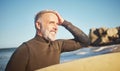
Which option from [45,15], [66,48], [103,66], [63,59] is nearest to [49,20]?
[45,15]

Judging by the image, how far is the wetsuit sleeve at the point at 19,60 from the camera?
3.90 ft

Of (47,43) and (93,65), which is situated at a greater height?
(47,43)

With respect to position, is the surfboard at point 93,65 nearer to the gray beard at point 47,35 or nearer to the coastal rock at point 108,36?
the gray beard at point 47,35

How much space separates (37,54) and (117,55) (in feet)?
1.87

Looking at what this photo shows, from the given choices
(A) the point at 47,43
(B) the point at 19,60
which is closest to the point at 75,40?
(A) the point at 47,43

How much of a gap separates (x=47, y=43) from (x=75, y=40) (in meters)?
0.20

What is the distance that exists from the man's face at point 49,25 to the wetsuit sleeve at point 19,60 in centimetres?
19

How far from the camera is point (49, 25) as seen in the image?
134 cm

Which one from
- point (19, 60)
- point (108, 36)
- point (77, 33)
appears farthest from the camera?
Result: point (108, 36)

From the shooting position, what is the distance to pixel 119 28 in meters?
2.32

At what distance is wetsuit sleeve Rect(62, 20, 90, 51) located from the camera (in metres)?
1.31

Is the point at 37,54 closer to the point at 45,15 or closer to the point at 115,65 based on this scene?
the point at 45,15

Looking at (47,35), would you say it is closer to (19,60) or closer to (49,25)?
(49,25)

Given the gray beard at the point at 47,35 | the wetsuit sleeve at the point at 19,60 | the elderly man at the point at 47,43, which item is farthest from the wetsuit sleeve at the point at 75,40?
the wetsuit sleeve at the point at 19,60
